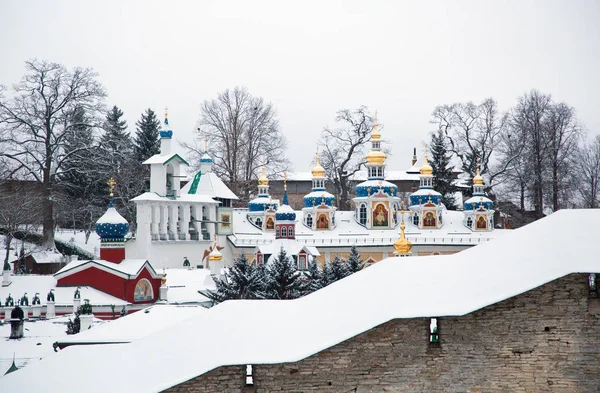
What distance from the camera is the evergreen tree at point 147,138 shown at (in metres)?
51.3

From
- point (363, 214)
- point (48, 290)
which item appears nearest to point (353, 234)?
point (363, 214)

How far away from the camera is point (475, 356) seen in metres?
11.2

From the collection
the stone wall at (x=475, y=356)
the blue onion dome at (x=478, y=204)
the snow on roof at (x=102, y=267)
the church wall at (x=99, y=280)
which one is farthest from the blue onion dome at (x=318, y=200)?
the stone wall at (x=475, y=356)

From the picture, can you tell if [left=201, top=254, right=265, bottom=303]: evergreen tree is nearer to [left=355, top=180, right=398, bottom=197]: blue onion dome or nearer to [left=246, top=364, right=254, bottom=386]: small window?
[left=246, top=364, right=254, bottom=386]: small window

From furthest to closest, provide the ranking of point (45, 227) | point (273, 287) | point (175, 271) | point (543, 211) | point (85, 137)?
point (543, 211) < point (85, 137) < point (45, 227) < point (175, 271) < point (273, 287)

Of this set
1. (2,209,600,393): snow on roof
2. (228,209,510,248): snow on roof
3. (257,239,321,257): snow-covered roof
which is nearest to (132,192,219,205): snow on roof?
(228,209,510,248): snow on roof

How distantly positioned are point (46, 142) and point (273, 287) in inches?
613

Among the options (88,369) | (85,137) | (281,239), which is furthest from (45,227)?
(88,369)

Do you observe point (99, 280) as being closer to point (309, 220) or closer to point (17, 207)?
point (17, 207)

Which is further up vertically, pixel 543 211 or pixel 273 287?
pixel 543 211

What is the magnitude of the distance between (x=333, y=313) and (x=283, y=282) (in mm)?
15277

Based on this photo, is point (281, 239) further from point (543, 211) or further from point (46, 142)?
point (543, 211)

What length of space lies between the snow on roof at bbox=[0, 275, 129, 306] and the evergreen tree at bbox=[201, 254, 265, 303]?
133 inches

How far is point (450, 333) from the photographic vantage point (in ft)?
36.7
